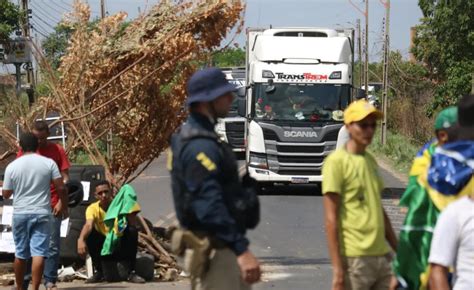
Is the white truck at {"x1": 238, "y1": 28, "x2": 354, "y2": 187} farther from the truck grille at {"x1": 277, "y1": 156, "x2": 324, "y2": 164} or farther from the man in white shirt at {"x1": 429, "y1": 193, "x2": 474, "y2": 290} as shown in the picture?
the man in white shirt at {"x1": 429, "y1": 193, "x2": 474, "y2": 290}

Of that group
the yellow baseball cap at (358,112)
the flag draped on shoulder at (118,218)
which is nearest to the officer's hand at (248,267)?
the yellow baseball cap at (358,112)

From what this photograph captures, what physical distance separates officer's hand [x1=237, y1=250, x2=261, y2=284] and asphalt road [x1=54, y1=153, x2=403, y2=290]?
6033 mm

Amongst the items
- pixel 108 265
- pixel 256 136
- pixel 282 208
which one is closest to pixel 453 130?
pixel 108 265

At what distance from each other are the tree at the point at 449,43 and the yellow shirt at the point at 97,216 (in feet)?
78.6

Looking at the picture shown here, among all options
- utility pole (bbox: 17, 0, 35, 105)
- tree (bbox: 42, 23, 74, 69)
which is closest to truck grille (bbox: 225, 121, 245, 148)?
utility pole (bbox: 17, 0, 35, 105)

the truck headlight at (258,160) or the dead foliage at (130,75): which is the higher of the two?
the dead foliage at (130,75)

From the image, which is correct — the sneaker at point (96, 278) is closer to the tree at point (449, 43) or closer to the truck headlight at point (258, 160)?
the truck headlight at point (258, 160)

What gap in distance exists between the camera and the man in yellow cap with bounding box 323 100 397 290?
6.33 metres

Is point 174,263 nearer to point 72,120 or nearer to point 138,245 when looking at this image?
point 138,245

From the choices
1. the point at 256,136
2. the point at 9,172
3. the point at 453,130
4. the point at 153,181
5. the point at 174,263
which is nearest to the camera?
the point at 453,130

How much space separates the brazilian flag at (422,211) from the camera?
206 inches

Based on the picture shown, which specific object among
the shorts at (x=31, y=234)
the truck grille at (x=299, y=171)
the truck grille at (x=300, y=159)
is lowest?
the truck grille at (x=299, y=171)

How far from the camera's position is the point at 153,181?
26.9 metres

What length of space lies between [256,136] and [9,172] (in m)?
12.4
